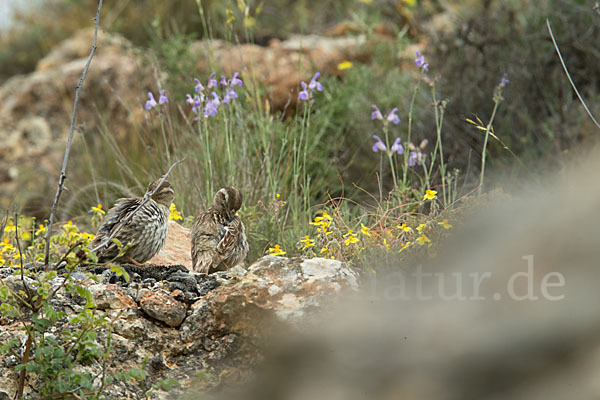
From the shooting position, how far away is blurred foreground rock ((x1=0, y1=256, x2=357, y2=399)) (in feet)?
8.05

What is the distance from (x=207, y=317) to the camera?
2674 millimetres

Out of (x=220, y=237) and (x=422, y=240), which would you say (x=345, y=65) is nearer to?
(x=220, y=237)

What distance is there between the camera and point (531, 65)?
691 cm

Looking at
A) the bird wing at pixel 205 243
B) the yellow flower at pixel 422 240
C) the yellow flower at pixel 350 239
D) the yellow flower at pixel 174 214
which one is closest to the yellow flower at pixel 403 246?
the yellow flower at pixel 422 240

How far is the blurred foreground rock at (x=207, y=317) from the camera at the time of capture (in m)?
2.45

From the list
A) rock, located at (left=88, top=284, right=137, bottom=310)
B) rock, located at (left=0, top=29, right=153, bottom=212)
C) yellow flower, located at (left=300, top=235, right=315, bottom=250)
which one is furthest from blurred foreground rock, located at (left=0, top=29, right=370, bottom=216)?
rock, located at (left=88, top=284, right=137, bottom=310)

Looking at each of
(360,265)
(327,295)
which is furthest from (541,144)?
(327,295)

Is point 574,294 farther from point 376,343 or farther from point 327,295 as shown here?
point 327,295

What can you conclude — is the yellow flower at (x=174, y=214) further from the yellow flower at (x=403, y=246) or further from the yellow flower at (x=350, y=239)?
the yellow flower at (x=403, y=246)

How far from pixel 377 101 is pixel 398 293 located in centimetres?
594

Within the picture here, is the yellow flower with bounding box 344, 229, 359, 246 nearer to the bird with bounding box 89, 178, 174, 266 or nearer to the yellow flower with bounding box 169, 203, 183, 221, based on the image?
the bird with bounding box 89, 178, 174, 266

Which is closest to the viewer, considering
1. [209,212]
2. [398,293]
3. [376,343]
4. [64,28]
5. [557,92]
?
[376,343]

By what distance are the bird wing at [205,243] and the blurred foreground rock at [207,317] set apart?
3.01 ft

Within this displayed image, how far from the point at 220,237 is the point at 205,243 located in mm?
92
